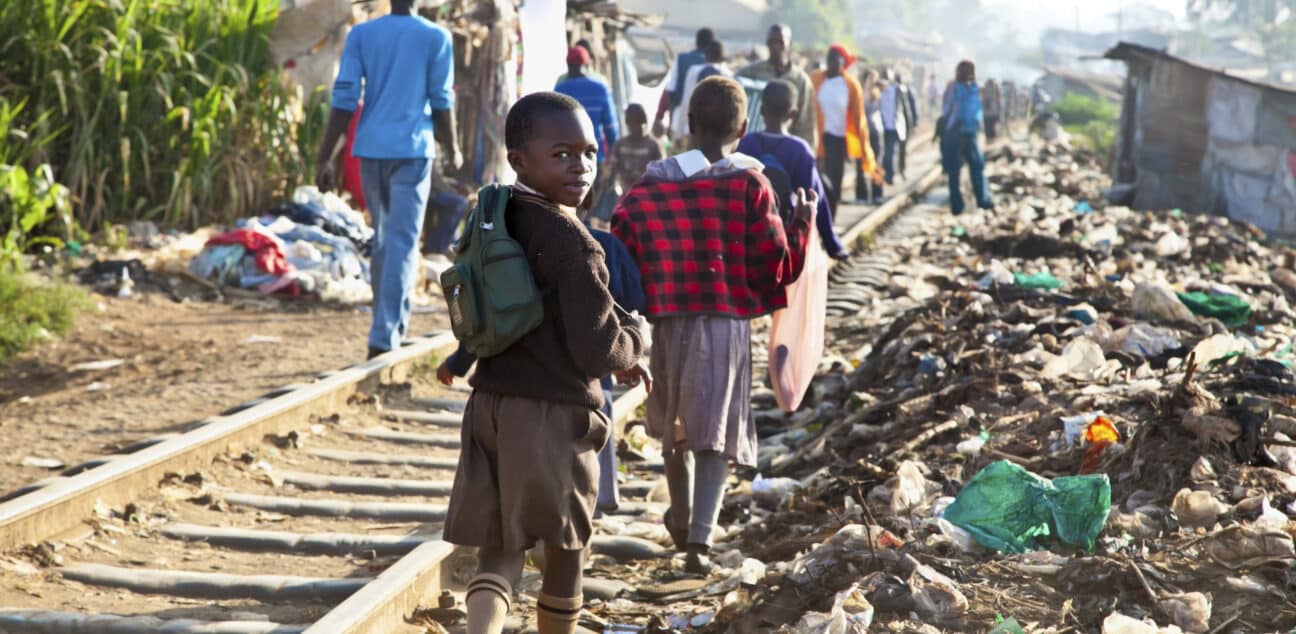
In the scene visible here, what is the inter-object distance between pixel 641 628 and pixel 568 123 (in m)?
1.81

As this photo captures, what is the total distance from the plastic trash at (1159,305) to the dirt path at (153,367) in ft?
14.5

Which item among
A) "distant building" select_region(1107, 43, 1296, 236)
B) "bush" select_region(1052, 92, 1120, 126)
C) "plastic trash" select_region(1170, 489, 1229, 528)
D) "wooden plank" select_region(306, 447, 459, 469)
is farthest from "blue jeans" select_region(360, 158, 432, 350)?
"bush" select_region(1052, 92, 1120, 126)

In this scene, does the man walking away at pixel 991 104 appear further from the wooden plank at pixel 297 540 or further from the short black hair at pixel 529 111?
the short black hair at pixel 529 111

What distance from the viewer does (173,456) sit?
577 centimetres

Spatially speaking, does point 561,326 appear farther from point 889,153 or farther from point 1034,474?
point 889,153

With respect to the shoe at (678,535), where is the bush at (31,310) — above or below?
below

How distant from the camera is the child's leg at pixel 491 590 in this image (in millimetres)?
3438

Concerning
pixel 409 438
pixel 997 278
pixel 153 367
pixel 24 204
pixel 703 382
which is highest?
pixel 703 382

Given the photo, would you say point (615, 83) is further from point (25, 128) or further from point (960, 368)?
point (960, 368)

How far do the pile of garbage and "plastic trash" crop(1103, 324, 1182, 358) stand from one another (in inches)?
0.6

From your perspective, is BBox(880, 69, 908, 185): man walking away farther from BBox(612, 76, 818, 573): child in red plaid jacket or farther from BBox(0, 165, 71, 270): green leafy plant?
BBox(612, 76, 818, 573): child in red plaid jacket

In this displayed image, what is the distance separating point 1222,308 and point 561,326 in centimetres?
680

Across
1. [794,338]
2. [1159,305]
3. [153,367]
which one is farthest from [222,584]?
[1159,305]

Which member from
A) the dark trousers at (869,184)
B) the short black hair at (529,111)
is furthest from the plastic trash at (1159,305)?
the dark trousers at (869,184)
